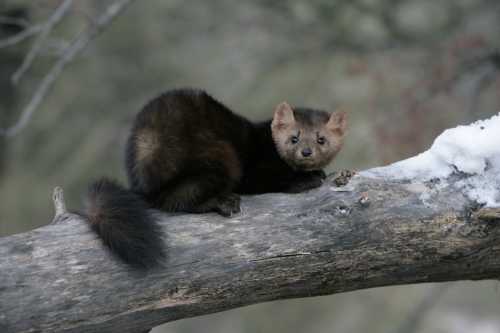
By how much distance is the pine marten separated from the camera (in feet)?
11.6

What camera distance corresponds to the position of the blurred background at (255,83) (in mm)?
8016

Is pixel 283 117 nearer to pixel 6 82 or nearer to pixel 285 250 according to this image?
pixel 285 250

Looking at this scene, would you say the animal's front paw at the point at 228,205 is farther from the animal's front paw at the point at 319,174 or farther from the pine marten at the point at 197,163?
the animal's front paw at the point at 319,174

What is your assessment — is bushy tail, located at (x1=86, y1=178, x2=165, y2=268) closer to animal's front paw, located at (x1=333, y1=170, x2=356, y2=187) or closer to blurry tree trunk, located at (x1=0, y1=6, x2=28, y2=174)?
animal's front paw, located at (x1=333, y1=170, x2=356, y2=187)

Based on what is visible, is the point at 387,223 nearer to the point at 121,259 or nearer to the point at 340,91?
the point at 121,259

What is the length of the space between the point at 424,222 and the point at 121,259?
4.32 ft

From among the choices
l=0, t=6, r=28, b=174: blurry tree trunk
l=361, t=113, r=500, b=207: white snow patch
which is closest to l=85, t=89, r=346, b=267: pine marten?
l=361, t=113, r=500, b=207: white snow patch

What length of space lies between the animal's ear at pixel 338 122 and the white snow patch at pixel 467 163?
26.8 inches

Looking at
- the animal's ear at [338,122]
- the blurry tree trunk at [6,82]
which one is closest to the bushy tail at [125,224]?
the animal's ear at [338,122]

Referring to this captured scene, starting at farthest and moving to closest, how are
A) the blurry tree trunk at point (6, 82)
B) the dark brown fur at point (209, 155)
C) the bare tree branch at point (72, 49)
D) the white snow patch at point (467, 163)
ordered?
the blurry tree trunk at point (6, 82), the bare tree branch at point (72, 49), the dark brown fur at point (209, 155), the white snow patch at point (467, 163)

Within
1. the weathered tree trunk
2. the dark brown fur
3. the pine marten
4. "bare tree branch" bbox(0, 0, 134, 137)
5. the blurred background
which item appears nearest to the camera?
the weathered tree trunk

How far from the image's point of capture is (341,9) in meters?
8.66

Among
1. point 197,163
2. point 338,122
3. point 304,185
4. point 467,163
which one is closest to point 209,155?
point 197,163

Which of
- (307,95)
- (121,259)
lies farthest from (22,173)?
(121,259)
